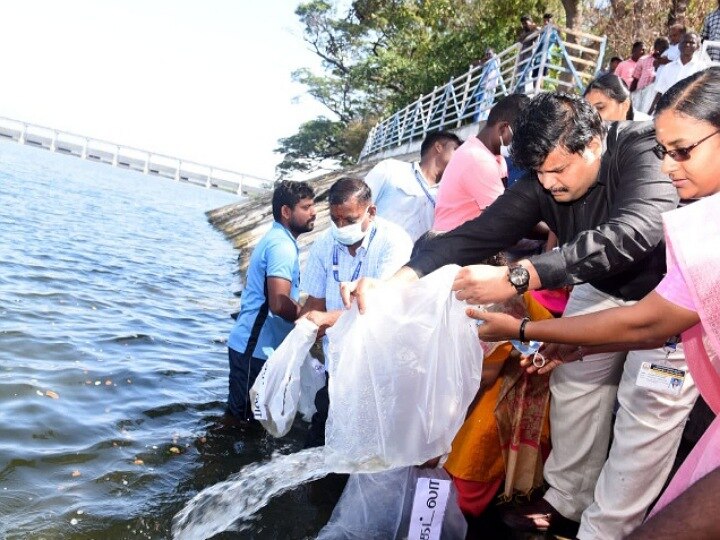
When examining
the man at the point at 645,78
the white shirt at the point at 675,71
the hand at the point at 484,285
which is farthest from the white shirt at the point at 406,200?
the man at the point at 645,78

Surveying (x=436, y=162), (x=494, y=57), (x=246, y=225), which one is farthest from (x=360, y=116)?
(x=436, y=162)

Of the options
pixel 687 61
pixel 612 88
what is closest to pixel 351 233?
pixel 612 88

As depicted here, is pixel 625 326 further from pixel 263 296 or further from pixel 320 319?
pixel 263 296

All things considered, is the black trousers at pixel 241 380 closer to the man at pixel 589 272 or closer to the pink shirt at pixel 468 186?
the pink shirt at pixel 468 186

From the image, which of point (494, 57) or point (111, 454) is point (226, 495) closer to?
point (111, 454)

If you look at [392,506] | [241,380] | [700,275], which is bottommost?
[392,506]

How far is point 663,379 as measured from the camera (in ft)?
9.49

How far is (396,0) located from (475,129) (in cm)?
1439

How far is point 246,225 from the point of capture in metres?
22.4

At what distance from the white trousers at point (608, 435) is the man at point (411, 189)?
1.92 metres

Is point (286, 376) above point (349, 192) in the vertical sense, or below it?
below

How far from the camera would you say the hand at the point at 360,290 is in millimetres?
2973

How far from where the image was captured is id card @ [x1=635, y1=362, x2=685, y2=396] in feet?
9.44

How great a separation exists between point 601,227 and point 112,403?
167 inches
